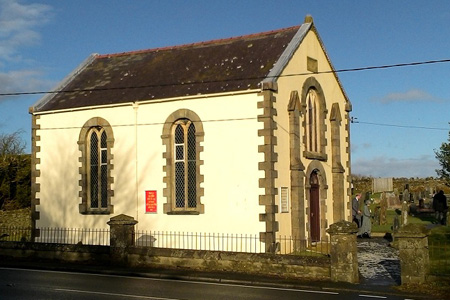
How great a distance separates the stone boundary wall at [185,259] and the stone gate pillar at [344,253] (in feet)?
1.17

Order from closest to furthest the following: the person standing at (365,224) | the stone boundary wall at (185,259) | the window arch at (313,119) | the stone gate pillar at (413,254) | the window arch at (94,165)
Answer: the stone gate pillar at (413,254), the stone boundary wall at (185,259), the window arch at (313,119), the window arch at (94,165), the person standing at (365,224)

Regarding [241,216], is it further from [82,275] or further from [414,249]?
[414,249]

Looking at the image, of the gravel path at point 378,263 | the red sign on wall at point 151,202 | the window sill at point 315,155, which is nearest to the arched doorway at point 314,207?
the window sill at point 315,155

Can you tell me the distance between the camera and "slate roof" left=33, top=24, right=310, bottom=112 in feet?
74.6

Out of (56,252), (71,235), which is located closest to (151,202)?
(56,252)

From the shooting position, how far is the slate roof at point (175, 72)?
2273cm

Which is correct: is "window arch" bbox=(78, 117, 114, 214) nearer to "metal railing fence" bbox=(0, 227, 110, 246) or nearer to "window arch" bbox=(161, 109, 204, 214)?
"metal railing fence" bbox=(0, 227, 110, 246)

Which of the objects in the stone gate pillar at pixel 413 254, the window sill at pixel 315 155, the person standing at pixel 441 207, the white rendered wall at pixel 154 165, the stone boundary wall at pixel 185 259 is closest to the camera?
the stone gate pillar at pixel 413 254

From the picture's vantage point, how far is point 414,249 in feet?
48.9

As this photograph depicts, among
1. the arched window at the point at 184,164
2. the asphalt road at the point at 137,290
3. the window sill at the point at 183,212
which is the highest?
the arched window at the point at 184,164

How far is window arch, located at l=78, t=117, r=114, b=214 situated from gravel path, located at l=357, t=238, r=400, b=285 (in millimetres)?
10543

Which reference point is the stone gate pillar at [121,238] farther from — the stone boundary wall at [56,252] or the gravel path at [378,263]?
the gravel path at [378,263]

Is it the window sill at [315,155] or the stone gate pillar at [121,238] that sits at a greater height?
the window sill at [315,155]

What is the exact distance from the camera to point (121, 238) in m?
19.6
